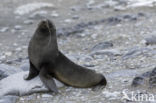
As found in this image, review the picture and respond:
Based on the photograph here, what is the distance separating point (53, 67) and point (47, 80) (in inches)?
10.9

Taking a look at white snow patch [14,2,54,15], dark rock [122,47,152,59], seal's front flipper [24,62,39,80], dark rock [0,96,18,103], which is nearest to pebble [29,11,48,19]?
Answer: white snow patch [14,2,54,15]

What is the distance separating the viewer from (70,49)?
10438mm

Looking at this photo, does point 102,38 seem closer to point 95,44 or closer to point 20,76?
point 95,44

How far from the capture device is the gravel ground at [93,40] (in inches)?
233

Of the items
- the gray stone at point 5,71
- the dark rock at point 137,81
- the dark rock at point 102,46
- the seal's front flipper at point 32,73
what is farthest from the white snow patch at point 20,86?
the dark rock at point 102,46

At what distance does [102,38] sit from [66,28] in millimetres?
2157

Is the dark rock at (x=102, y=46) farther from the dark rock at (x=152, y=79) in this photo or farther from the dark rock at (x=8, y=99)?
the dark rock at (x=8, y=99)

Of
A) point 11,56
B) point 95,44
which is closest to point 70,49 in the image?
point 95,44

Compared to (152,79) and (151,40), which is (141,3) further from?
(152,79)

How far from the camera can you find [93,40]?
10875 mm

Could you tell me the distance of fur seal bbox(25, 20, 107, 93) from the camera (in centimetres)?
617

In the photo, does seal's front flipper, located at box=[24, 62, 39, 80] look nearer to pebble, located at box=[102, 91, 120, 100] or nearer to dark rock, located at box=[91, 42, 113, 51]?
pebble, located at box=[102, 91, 120, 100]

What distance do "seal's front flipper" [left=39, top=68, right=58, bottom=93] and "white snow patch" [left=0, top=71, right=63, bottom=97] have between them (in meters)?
0.08

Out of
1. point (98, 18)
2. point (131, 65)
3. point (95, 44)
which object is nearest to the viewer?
point (131, 65)
